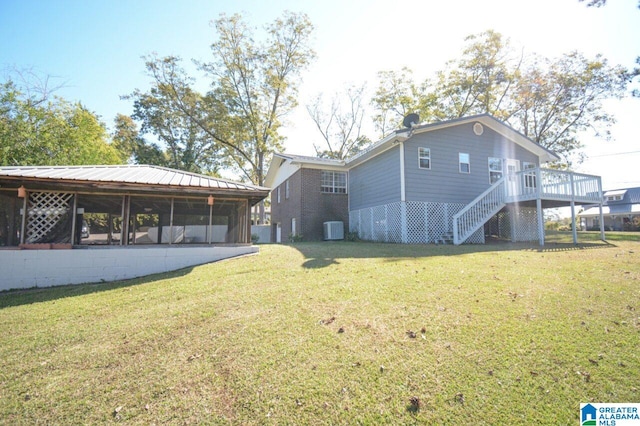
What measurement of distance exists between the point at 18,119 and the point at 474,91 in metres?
32.5

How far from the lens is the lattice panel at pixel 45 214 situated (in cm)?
855

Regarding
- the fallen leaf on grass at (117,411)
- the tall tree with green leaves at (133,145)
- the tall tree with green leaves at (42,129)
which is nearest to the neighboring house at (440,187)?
the fallen leaf on grass at (117,411)

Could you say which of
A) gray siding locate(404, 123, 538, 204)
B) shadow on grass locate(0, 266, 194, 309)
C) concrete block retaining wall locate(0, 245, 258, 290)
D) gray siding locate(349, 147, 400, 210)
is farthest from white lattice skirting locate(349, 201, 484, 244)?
shadow on grass locate(0, 266, 194, 309)

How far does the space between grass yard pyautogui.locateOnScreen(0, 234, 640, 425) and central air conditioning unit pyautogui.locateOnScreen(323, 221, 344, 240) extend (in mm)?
9756

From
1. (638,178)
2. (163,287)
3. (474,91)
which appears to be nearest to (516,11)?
(163,287)

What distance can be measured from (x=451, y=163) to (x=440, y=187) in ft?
4.63

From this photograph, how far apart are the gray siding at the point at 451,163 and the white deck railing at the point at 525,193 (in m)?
1.43

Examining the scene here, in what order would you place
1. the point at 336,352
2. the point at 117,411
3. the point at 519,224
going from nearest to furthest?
the point at 117,411 → the point at 336,352 → the point at 519,224

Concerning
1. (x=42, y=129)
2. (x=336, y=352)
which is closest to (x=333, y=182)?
(x=336, y=352)

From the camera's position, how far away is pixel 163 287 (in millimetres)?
6789

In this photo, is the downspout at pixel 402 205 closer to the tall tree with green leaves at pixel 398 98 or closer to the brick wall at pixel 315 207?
the brick wall at pixel 315 207

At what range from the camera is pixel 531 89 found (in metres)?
23.5

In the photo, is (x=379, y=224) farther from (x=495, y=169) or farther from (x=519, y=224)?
(x=519, y=224)

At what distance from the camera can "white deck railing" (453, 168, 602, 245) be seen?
12203 millimetres
